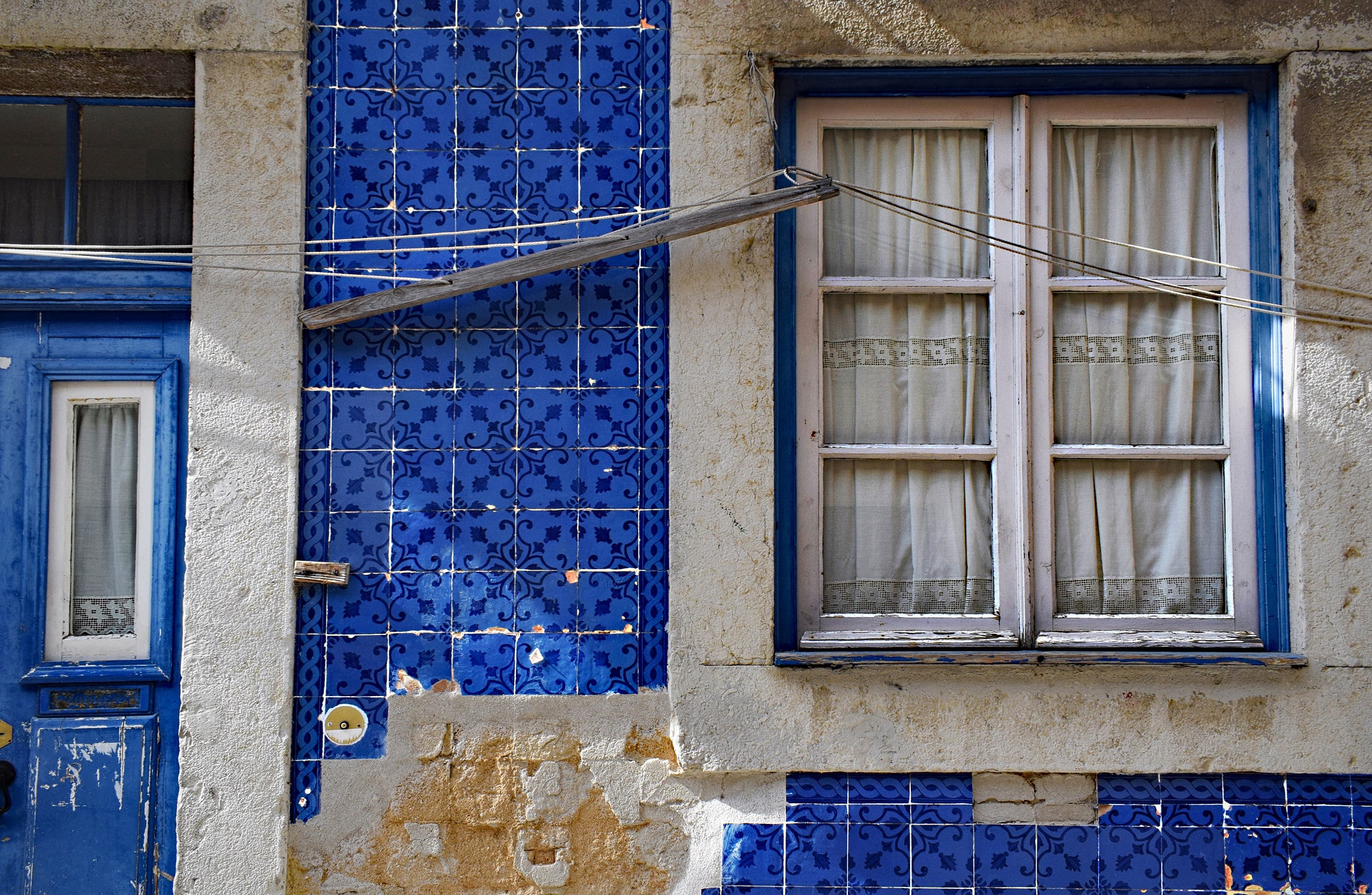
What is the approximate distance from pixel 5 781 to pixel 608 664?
1.88 meters

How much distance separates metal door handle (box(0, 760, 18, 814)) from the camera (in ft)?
8.73

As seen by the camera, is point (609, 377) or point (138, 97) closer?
point (609, 377)

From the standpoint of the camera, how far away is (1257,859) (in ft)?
8.50

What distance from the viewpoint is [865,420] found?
2.80 metres

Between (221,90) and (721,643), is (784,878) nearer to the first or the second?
(721,643)

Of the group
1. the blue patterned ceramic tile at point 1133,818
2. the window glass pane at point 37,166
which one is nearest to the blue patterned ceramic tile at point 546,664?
the blue patterned ceramic tile at point 1133,818

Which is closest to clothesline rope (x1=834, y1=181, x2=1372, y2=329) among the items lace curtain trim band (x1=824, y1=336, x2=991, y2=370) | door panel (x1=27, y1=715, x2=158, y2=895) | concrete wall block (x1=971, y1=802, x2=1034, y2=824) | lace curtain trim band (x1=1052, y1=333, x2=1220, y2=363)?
lace curtain trim band (x1=1052, y1=333, x2=1220, y2=363)

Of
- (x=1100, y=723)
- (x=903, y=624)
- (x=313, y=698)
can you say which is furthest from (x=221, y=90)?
(x=1100, y=723)

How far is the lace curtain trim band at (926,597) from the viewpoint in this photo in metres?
2.76

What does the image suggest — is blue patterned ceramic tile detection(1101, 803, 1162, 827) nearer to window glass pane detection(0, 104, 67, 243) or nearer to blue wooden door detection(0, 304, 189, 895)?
blue wooden door detection(0, 304, 189, 895)

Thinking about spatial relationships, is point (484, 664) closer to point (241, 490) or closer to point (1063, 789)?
point (241, 490)

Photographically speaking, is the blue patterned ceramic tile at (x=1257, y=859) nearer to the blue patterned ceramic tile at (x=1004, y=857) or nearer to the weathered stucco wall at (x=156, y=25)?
the blue patterned ceramic tile at (x=1004, y=857)

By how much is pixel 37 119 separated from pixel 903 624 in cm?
330

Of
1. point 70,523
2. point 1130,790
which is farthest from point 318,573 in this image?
point 1130,790
